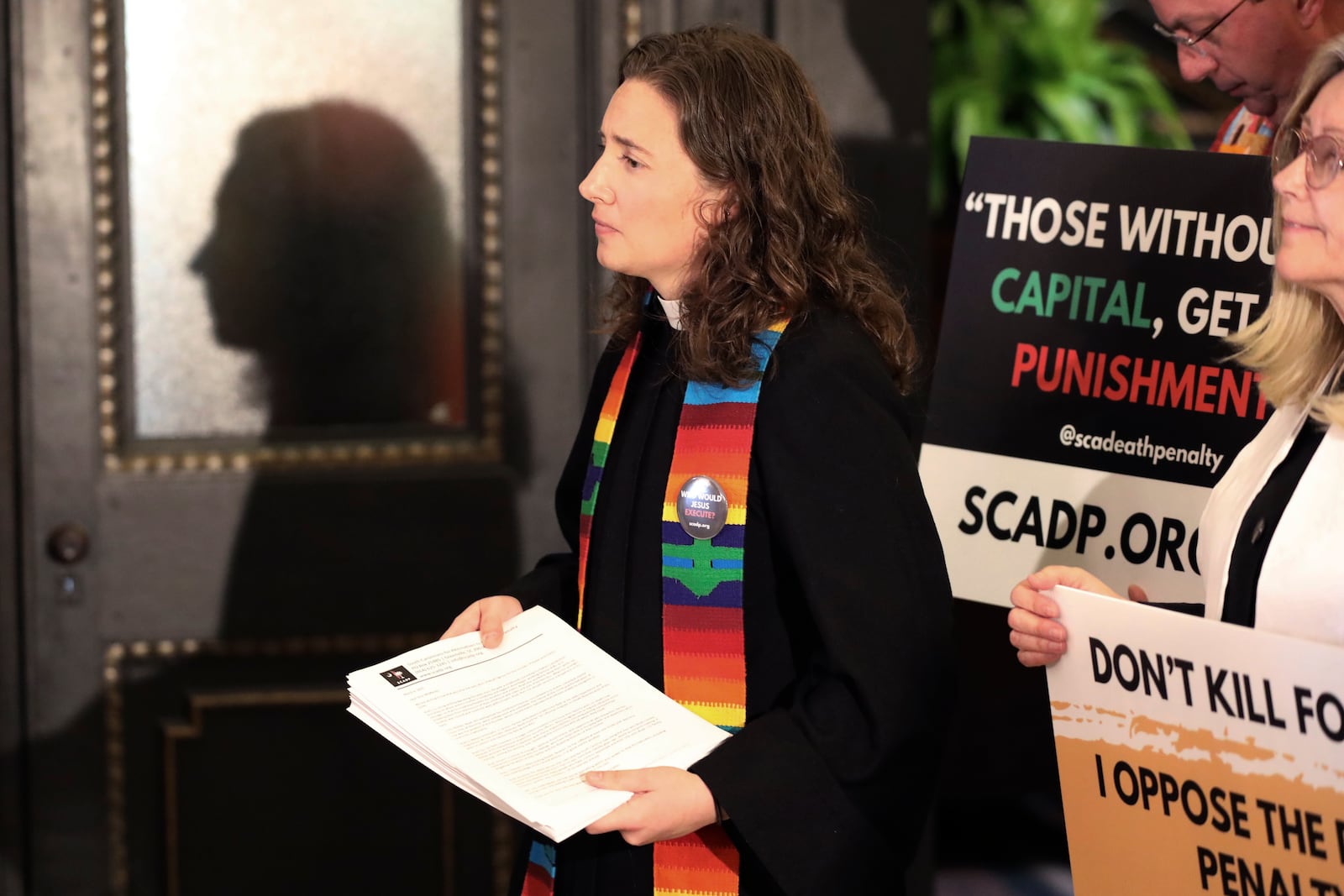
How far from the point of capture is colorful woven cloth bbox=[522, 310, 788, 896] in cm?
158

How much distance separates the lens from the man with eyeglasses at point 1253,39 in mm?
1876

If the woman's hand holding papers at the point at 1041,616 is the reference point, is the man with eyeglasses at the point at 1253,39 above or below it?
above

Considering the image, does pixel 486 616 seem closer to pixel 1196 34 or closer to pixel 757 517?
pixel 757 517

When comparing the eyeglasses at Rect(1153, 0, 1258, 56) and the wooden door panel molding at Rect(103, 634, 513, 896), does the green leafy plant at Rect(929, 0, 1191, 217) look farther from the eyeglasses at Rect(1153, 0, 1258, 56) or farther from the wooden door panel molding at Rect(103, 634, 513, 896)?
the wooden door panel molding at Rect(103, 634, 513, 896)

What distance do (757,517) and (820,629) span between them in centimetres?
15

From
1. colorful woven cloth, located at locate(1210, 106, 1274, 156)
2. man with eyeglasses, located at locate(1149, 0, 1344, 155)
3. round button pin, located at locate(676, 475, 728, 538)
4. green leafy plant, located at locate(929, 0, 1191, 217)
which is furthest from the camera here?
green leafy plant, located at locate(929, 0, 1191, 217)

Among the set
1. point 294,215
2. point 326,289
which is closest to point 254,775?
point 326,289

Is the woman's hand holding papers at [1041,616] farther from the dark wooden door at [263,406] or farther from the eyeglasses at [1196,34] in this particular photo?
the dark wooden door at [263,406]

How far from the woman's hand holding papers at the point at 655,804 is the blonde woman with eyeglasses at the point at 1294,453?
374 mm

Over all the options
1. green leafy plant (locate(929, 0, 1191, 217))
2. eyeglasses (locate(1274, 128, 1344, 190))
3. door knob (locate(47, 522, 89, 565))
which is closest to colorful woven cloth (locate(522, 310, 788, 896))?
eyeglasses (locate(1274, 128, 1344, 190))

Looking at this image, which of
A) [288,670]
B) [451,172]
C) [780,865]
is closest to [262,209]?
[451,172]

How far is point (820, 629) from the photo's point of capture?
4.90 feet

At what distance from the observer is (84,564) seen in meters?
2.72

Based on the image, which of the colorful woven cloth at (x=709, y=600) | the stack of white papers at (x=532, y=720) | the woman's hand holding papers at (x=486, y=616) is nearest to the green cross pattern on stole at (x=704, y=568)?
the colorful woven cloth at (x=709, y=600)
